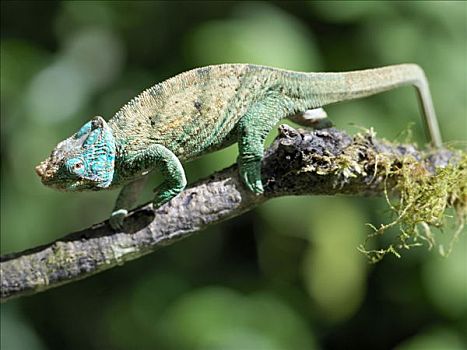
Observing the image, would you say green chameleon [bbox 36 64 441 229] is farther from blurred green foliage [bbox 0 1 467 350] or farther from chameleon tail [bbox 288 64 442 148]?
blurred green foliage [bbox 0 1 467 350]

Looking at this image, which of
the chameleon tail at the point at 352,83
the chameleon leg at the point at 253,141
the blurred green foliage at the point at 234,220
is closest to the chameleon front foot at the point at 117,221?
the chameleon leg at the point at 253,141

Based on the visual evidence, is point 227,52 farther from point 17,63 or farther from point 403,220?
point 403,220

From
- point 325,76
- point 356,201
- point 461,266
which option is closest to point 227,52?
point 356,201

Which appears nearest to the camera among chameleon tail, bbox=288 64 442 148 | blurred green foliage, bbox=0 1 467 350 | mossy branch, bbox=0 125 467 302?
mossy branch, bbox=0 125 467 302

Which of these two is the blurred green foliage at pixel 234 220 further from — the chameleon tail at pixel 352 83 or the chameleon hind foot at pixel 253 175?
the chameleon hind foot at pixel 253 175

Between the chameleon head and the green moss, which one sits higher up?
the chameleon head

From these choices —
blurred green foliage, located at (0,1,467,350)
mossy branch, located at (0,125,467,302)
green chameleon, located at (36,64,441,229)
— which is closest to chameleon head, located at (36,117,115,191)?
green chameleon, located at (36,64,441,229)
